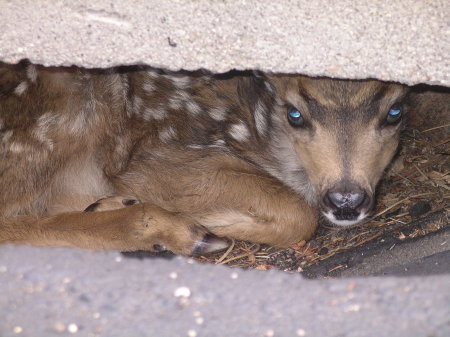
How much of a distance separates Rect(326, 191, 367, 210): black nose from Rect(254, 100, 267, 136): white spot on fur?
2.39 ft

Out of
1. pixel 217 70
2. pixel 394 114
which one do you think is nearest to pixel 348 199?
pixel 394 114

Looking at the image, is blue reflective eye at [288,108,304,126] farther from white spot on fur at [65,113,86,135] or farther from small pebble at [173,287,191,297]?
small pebble at [173,287,191,297]

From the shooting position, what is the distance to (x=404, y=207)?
3709mm

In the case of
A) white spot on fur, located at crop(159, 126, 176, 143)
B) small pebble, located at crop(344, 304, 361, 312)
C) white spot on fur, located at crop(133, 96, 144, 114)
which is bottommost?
white spot on fur, located at crop(159, 126, 176, 143)

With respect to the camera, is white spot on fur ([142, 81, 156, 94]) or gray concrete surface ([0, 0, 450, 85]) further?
white spot on fur ([142, 81, 156, 94])

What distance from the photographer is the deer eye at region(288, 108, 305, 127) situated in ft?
11.0

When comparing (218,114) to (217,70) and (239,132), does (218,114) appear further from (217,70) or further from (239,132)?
(217,70)

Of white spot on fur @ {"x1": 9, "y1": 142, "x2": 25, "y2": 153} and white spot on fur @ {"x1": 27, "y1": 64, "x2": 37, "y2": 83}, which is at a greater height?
white spot on fur @ {"x1": 27, "y1": 64, "x2": 37, "y2": 83}

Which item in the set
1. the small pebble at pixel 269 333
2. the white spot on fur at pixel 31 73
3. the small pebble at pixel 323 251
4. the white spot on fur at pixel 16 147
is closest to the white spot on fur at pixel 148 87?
the white spot on fur at pixel 31 73

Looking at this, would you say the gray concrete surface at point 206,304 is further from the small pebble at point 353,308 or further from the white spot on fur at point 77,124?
the white spot on fur at point 77,124

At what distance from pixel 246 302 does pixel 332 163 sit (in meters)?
1.01

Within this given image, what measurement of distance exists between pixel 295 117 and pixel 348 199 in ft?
1.63

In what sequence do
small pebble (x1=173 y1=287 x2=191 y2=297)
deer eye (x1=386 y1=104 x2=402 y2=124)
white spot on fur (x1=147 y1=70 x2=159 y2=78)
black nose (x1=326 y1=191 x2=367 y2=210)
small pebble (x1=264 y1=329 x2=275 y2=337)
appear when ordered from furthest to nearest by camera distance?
white spot on fur (x1=147 y1=70 x2=159 y2=78), deer eye (x1=386 y1=104 x2=402 y2=124), black nose (x1=326 y1=191 x2=367 y2=210), small pebble (x1=173 y1=287 x2=191 y2=297), small pebble (x1=264 y1=329 x2=275 y2=337)

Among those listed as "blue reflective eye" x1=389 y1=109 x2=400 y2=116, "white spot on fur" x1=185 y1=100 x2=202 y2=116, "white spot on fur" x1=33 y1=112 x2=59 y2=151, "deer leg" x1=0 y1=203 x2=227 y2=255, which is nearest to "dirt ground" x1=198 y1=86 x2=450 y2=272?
"deer leg" x1=0 y1=203 x2=227 y2=255
